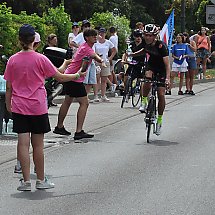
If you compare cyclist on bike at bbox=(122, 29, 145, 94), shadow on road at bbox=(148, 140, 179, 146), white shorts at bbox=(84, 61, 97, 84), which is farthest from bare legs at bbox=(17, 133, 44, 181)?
cyclist on bike at bbox=(122, 29, 145, 94)

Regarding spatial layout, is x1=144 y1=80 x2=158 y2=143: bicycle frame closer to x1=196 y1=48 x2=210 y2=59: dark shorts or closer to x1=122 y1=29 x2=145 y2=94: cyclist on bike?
x1=122 y1=29 x2=145 y2=94: cyclist on bike

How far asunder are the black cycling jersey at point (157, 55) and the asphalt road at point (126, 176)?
1.21m

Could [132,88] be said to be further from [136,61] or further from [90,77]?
[90,77]

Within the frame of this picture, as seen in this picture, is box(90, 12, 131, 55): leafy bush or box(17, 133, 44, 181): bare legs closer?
box(17, 133, 44, 181): bare legs

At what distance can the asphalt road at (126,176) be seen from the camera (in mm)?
7980

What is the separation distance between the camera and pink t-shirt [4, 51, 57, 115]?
28.6ft

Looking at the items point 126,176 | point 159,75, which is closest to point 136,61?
point 159,75

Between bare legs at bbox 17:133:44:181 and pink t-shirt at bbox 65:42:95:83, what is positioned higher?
pink t-shirt at bbox 65:42:95:83

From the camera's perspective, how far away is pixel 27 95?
8.73 meters

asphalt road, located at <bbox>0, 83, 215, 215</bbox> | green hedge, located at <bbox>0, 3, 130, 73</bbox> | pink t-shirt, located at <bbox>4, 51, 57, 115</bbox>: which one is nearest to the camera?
asphalt road, located at <bbox>0, 83, 215, 215</bbox>

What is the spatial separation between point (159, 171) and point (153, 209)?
7.11 feet

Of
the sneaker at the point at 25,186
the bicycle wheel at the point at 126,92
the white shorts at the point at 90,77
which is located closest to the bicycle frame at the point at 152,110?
the sneaker at the point at 25,186

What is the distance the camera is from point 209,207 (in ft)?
26.1

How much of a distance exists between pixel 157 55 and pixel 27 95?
191 inches
